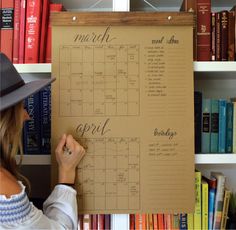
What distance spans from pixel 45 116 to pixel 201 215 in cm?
68

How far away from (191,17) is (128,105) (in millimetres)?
371

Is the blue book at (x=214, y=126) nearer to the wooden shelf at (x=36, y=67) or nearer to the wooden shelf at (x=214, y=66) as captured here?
the wooden shelf at (x=214, y=66)

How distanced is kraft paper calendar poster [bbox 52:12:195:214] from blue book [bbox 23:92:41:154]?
0.13m

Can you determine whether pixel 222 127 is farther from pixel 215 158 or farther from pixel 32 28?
pixel 32 28

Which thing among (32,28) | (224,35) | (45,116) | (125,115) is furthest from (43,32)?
(224,35)

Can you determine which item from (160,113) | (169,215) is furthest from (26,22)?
A: (169,215)

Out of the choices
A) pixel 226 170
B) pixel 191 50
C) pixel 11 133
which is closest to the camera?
pixel 11 133

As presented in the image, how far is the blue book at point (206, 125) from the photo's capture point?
113 centimetres

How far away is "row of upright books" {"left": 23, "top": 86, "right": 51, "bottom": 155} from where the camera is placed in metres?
1.15

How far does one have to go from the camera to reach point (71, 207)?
0.96m

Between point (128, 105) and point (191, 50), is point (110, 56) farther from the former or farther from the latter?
point (191, 50)

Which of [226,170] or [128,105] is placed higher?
[128,105]

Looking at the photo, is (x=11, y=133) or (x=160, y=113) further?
(x=160, y=113)

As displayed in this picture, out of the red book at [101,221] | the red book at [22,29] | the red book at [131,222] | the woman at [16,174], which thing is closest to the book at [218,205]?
the red book at [131,222]
